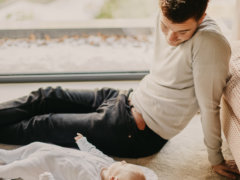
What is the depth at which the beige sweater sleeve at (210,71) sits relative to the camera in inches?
41.6

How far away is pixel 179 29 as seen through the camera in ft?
3.49

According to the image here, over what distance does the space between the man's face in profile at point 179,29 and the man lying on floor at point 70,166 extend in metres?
0.54

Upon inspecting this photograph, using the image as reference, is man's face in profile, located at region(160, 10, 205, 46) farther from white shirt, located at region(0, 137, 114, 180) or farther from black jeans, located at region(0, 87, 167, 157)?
white shirt, located at region(0, 137, 114, 180)

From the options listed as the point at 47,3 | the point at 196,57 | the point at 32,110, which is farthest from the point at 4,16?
the point at 196,57

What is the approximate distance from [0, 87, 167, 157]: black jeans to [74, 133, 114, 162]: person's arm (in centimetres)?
4

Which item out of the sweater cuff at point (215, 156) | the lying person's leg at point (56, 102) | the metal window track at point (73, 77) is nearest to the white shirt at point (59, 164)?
the lying person's leg at point (56, 102)

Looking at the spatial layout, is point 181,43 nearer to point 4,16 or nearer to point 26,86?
point 26,86

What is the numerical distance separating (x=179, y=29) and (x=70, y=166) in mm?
706

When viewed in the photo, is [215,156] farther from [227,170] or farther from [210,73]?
[210,73]

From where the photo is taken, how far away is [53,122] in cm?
140

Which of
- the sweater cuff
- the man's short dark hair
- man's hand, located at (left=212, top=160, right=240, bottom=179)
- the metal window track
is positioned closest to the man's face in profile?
the man's short dark hair

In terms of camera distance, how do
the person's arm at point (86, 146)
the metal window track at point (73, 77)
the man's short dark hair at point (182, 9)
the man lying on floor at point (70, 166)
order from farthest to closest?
1. the metal window track at point (73, 77)
2. the person's arm at point (86, 146)
3. the man lying on floor at point (70, 166)
4. the man's short dark hair at point (182, 9)

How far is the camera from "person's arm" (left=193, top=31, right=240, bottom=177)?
106 centimetres

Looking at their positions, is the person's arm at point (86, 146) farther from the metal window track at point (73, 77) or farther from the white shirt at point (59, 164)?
the metal window track at point (73, 77)
